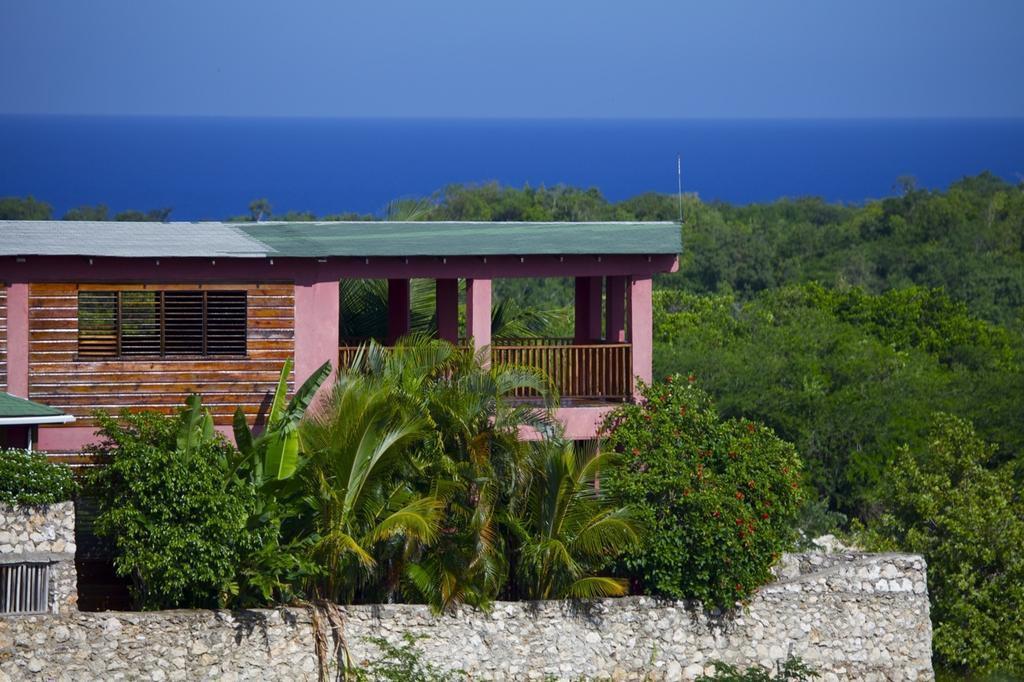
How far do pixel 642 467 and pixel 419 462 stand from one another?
2734 millimetres

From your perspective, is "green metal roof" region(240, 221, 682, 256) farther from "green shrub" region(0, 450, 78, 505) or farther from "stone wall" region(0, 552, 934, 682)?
"stone wall" region(0, 552, 934, 682)

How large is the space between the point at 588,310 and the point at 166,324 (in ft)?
23.4

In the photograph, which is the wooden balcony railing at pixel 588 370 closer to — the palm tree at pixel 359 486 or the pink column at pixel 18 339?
the palm tree at pixel 359 486

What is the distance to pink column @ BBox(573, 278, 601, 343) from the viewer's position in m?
24.4

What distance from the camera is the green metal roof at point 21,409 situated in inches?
732

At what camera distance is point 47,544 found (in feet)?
57.5

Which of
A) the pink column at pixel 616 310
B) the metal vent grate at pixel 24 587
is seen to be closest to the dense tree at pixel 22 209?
the pink column at pixel 616 310

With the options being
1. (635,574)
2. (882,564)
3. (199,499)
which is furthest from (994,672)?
(199,499)

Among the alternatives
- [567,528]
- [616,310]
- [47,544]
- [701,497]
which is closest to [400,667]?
[567,528]

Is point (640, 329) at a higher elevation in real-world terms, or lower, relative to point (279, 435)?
higher

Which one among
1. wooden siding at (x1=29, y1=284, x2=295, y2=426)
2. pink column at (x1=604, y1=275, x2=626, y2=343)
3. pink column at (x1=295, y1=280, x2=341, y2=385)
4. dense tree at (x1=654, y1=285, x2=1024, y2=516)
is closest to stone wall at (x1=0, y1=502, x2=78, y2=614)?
wooden siding at (x1=29, y1=284, x2=295, y2=426)

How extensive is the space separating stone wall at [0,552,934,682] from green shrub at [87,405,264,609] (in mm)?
441

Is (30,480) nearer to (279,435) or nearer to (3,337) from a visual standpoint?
(3,337)

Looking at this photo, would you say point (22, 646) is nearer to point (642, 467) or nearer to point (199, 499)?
point (199, 499)
